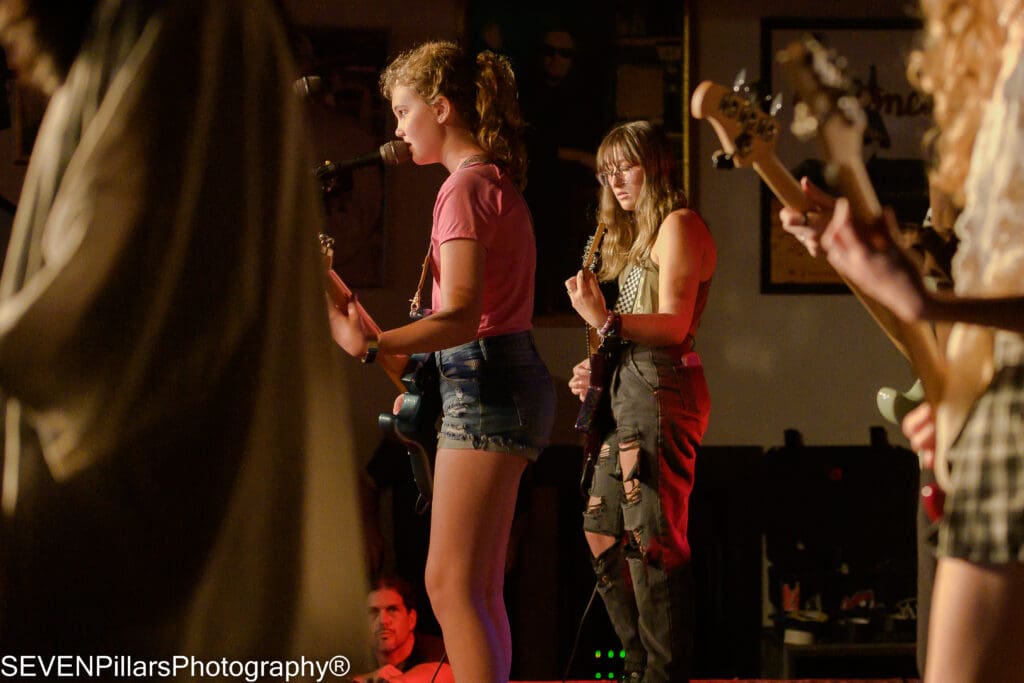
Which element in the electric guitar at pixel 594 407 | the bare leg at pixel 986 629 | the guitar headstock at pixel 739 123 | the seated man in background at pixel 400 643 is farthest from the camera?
the seated man in background at pixel 400 643

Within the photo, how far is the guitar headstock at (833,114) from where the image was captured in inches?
62.4

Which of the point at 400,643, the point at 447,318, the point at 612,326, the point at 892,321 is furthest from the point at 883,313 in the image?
the point at 400,643

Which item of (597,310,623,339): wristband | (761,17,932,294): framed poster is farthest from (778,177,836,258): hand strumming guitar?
(761,17,932,294): framed poster

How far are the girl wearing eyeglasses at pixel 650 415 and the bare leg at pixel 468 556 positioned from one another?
0.71m

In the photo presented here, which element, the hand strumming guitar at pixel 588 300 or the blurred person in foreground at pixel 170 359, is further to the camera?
the hand strumming guitar at pixel 588 300

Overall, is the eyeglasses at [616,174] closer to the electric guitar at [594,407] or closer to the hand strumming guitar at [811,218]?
the electric guitar at [594,407]

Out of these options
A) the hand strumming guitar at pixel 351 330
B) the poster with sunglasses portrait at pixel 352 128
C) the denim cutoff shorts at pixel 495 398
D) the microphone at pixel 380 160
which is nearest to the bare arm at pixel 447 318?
the hand strumming guitar at pixel 351 330

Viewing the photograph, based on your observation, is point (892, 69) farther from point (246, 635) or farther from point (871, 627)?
point (246, 635)

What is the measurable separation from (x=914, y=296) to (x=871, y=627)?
3.11m

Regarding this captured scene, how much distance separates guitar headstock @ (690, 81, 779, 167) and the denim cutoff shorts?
0.75 metres

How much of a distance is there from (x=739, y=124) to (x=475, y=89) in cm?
91

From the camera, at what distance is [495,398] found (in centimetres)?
231

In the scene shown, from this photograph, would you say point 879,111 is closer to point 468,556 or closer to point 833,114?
point 468,556

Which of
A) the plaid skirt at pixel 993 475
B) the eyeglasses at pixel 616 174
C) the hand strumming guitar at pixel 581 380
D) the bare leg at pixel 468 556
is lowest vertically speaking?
the bare leg at pixel 468 556
